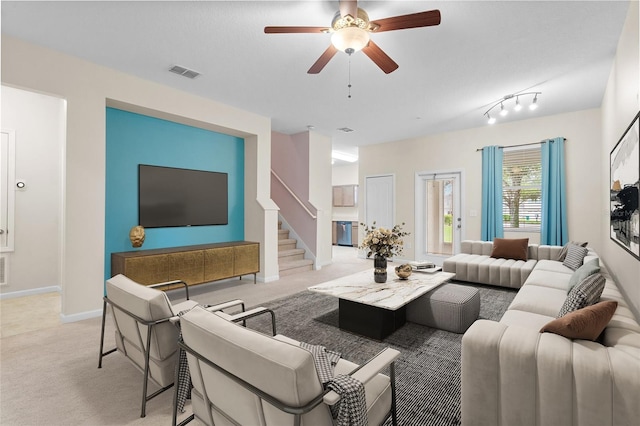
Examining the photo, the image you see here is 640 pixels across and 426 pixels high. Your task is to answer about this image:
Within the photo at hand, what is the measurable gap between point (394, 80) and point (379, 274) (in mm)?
2432

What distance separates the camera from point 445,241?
670 centimetres

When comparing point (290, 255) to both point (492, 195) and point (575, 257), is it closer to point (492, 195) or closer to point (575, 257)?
point (492, 195)

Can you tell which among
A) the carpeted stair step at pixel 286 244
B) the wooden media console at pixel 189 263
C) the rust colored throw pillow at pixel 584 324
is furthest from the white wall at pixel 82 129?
the rust colored throw pillow at pixel 584 324

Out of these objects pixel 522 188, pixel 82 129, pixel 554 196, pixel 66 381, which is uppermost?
pixel 82 129

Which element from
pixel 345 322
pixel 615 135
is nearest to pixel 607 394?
pixel 345 322

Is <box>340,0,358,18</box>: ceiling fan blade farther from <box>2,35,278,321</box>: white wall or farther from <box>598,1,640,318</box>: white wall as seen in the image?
<box>2,35,278,321</box>: white wall

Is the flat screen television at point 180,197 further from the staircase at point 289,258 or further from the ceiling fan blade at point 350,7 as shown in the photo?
the ceiling fan blade at point 350,7

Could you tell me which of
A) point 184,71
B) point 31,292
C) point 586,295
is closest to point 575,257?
point 586,295

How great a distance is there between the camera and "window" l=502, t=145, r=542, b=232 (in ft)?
18.3

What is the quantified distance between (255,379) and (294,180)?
5.90 meters

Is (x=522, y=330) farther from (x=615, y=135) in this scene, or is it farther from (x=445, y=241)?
(x=445, y=241)

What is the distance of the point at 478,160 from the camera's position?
6.14m

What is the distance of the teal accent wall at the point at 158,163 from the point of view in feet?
13.2

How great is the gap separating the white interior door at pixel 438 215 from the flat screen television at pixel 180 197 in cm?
426
